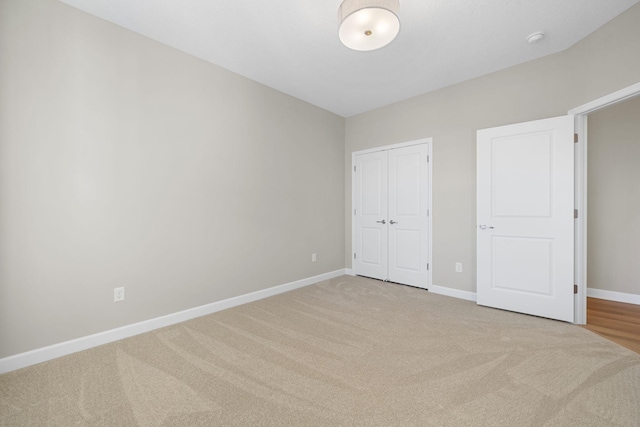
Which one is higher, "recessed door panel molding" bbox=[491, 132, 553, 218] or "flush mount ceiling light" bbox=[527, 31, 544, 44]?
"flush mount ceiling light" bbox=[527, 31, 544, 44]

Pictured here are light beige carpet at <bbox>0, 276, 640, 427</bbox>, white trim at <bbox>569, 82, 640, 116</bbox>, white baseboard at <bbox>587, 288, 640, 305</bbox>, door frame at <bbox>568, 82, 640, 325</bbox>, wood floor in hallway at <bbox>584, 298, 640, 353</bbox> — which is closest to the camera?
light beige carpet at <bbox>0, 276, 640, 427</bbox>

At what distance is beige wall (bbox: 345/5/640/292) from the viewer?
241 centimetres

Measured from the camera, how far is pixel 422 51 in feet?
9.30

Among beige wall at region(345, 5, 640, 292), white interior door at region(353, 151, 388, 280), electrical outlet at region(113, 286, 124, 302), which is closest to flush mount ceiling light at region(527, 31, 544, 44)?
beige wall at region(345, 5, 640, 292)

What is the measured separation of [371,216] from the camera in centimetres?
455

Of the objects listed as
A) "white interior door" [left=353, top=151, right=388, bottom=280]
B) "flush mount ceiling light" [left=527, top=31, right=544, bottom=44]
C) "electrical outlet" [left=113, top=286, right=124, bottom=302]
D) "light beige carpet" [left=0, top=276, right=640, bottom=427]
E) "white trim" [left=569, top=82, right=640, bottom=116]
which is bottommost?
"light beige carpet" [left=0, top=276, right=640, bottom=427]

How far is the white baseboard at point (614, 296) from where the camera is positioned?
3307 mm

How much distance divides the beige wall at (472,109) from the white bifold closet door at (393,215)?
20cm

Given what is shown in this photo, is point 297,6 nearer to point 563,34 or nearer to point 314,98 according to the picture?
point 314,98

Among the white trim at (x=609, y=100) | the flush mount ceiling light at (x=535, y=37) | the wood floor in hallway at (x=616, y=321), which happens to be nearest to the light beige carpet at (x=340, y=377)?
the wood floor in hallway at (x=616, y=321)

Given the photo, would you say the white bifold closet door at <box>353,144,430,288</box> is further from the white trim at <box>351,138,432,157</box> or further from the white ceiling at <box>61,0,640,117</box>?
the white ceiling at <box>61,0,640,117</box>

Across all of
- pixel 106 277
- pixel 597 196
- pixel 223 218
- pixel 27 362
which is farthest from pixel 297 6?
pixel 597 196

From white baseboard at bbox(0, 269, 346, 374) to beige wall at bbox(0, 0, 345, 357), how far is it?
0.06 m

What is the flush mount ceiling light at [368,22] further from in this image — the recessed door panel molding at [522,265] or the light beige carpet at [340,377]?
the recessed door panel molding at [522,265]
